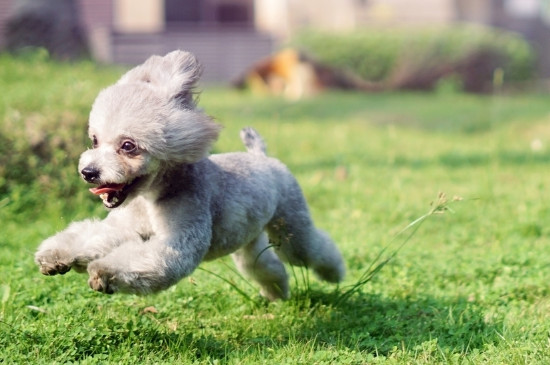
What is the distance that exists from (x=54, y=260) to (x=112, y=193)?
0.41m

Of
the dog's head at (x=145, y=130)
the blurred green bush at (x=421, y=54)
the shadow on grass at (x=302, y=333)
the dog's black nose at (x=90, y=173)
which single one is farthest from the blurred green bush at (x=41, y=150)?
the blurred green bush at (x=421, y=54)

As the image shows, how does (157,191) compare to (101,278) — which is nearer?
(101,278)

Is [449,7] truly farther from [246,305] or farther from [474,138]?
[246,305]

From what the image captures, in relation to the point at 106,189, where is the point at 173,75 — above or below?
above

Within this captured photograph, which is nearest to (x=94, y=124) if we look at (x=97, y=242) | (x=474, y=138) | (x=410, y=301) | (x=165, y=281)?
(x=97, y=242)

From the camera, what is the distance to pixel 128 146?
3.75 meters

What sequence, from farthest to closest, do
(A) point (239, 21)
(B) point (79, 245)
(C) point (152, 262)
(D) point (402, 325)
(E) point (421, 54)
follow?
1. (A) point (239, 21)
2. (E) point (421, 54)
3. (D) point (402, 325)
4. (B) point (79, 245)
5. (C) point (152, 262)

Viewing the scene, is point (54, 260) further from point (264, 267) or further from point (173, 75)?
point (264, 267)

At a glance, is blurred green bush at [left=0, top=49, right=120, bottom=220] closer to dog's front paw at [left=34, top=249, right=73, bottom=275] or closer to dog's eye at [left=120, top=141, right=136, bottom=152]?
dog's front paw at [left=34, top=249, right=73, bottom=275]

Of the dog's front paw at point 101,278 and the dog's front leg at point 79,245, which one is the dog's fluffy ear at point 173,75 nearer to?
the dog's front leg at point 79,245

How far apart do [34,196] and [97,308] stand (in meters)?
2.70

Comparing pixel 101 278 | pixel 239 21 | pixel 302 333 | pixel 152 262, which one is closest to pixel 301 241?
pixel 302 333

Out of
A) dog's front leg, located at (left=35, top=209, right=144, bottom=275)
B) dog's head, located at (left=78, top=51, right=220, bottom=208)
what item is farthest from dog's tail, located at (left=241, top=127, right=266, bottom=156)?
dog's front leg, located at (left=35, top=209, right=144, bottom=275)

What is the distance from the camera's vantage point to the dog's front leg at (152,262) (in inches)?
142
